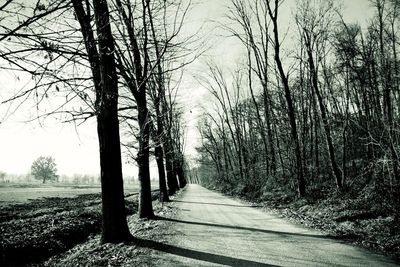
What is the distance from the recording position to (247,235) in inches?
310

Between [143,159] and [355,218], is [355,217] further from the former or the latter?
[143,159]

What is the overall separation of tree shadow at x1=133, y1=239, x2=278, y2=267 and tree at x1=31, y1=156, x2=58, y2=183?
385 ft

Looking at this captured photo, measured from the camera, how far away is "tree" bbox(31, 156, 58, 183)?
10806 cm

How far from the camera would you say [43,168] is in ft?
356

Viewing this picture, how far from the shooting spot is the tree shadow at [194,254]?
216 inches

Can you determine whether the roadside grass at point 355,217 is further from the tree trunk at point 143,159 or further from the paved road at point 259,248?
the tree trunk at point 143,159

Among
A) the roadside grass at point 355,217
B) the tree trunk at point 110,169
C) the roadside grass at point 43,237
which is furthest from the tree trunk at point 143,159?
the roadside grass at point 355,217

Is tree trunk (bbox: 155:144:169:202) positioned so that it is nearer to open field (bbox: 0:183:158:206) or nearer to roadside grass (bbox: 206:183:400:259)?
roadside grass (bbox: 206:183:400:259)

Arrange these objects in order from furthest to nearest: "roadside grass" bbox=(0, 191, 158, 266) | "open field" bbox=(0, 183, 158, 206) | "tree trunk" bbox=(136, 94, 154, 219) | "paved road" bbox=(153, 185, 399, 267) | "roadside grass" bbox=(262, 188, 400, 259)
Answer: "open field" bbox=(0, 183, 158, 206) < "tree trunk" bbox=(136, 94, 154, 219) < "roadside grass" bbox=(0, 191, 158, 266) < "roadside grass" bbox=(262, 188, 400, 259) < "paved road" bbox=(153, 185, 399, 267)

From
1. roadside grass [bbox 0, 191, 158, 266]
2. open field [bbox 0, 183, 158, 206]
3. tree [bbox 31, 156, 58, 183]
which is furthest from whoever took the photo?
tree [bbox 31, 156, 58, 183]

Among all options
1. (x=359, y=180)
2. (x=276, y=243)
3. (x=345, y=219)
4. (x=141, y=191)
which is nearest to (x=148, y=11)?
(x=141, y=191)

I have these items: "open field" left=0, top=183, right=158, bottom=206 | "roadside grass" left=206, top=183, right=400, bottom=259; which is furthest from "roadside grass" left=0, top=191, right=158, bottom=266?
"open field" left=0, top=183, right=158, bottom=206

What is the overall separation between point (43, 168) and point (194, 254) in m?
121

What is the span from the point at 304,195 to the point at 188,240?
8923 millimetres
